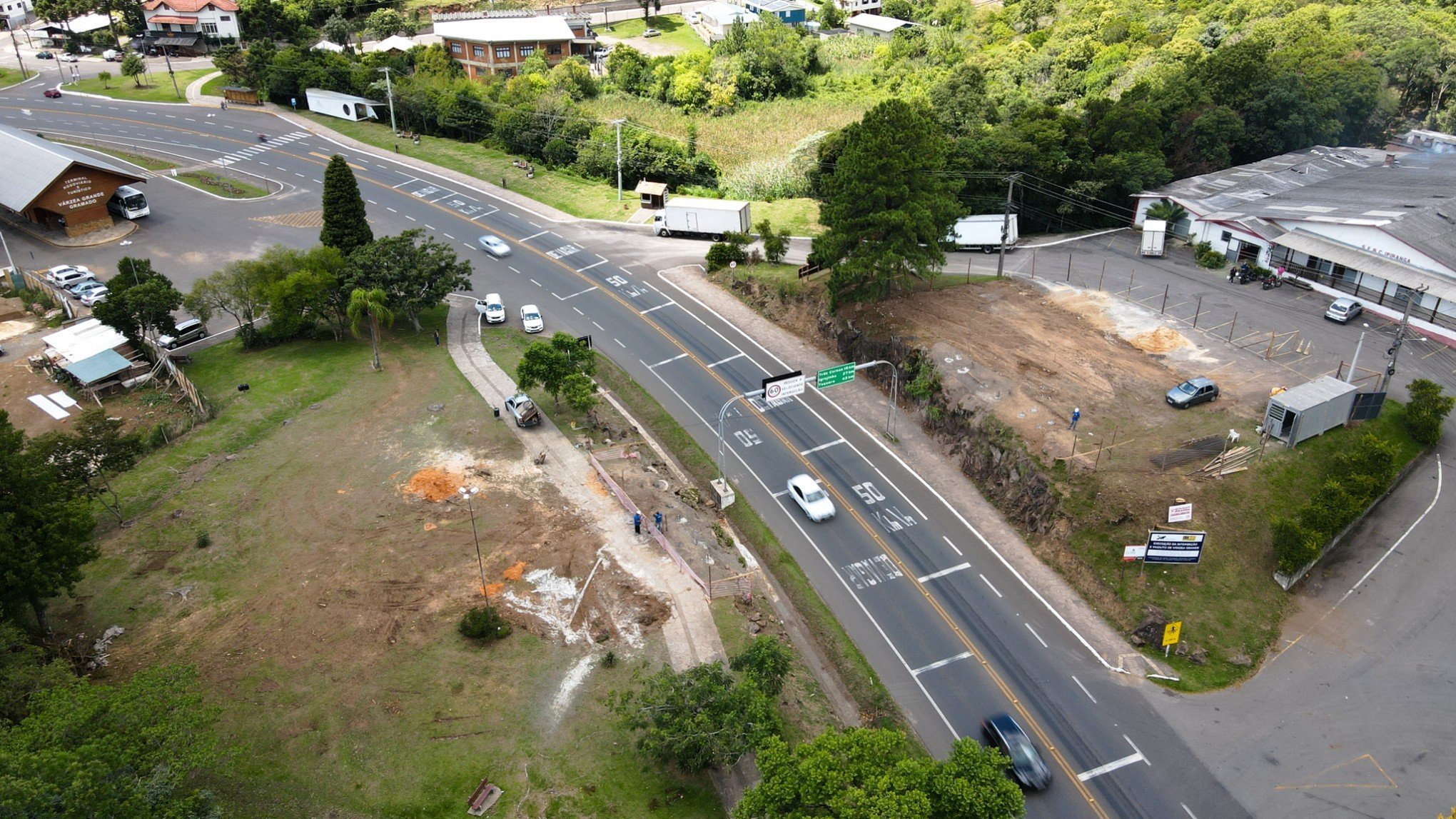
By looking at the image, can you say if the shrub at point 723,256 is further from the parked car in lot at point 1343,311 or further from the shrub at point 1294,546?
the shrub at point 1294,546

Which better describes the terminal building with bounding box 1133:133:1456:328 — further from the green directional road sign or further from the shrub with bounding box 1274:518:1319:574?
the green directional road sign

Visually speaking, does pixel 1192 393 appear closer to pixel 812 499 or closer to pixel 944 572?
pixel 944 572

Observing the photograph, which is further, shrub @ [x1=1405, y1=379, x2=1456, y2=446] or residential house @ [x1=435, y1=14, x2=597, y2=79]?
residential house @ [x1=435, y1=14, x2=597, y2=79]

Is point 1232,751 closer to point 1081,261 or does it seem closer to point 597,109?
point 1081,261

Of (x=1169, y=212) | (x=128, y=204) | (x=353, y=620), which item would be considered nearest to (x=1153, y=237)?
(x=1169, y=212)

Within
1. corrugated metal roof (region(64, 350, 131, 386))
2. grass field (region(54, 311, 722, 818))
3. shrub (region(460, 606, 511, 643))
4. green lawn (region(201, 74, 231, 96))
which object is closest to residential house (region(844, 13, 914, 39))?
green lawn (region(201, 74, 231, 96))

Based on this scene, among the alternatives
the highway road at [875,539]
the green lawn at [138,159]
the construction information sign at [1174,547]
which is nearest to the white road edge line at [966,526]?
the highway road at [875,539]

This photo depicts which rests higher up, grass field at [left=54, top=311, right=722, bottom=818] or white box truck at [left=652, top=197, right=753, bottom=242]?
white box truck at [left=652, top=197, right=753, bottom=242]

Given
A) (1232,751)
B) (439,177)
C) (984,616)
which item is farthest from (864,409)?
(439,177)
